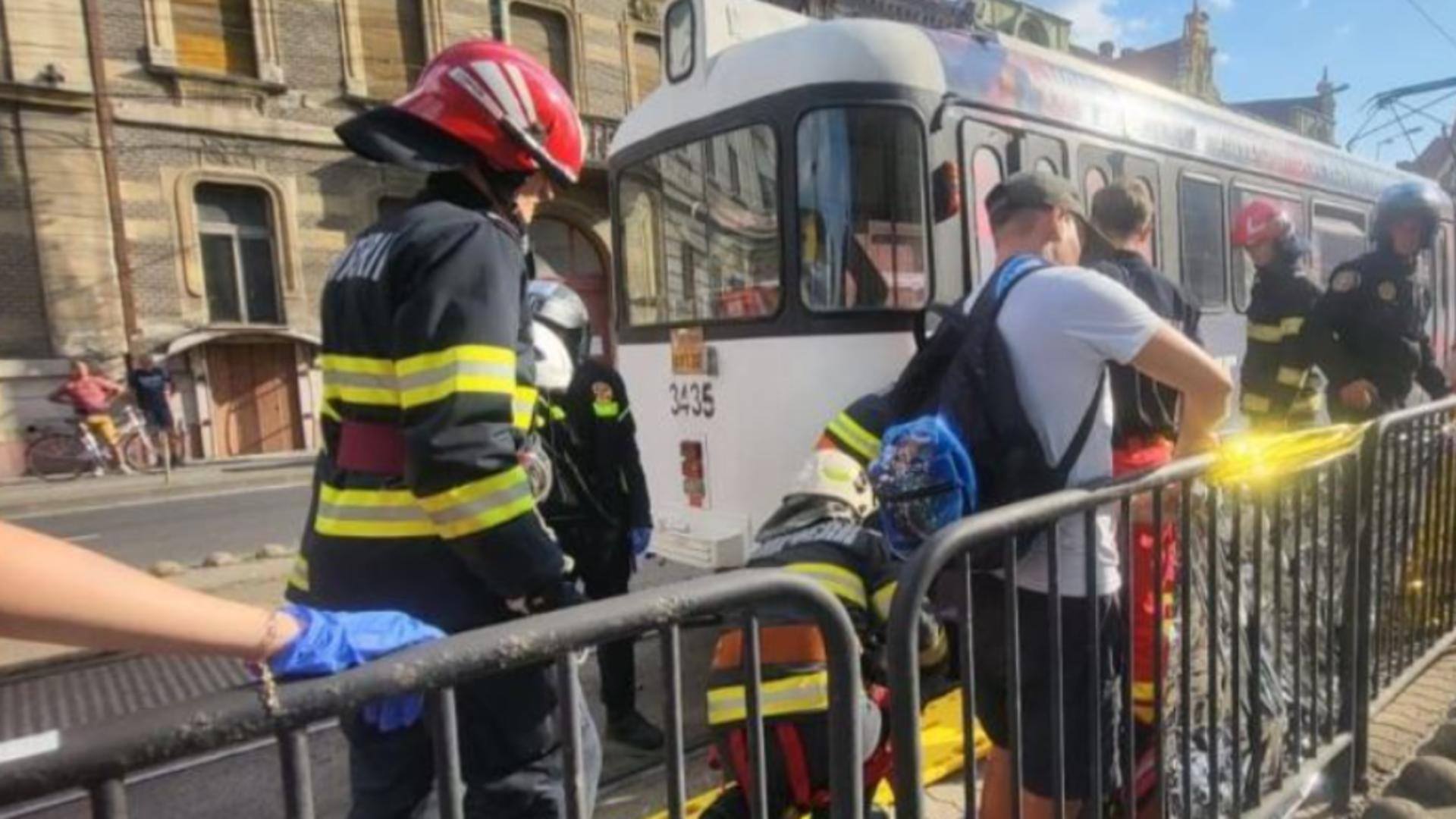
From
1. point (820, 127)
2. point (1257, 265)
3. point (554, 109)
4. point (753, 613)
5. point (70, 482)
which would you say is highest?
point (820, 127)

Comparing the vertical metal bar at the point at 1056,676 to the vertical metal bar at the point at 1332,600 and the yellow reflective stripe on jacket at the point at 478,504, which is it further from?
the vertical metal bar at the point at 1332,600

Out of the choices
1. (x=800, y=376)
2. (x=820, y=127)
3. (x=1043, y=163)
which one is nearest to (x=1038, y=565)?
(x=800, y=376)

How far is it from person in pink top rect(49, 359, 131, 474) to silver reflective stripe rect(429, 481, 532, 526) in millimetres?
15110

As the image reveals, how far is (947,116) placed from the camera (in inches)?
168

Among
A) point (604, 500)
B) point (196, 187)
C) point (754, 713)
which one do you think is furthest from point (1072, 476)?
point (196, 187)

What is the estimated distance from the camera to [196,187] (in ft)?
51.4

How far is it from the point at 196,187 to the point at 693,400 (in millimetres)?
14305

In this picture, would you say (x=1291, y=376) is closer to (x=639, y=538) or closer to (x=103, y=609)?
(x=639, y=538)

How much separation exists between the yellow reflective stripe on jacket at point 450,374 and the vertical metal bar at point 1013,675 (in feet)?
3.33

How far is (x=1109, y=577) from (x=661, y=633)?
4.36 ft

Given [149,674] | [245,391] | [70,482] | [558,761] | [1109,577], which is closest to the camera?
[558,761]

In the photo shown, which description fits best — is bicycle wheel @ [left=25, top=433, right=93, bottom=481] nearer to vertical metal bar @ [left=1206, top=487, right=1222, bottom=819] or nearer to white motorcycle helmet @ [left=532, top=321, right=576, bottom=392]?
white motorcycle helmet @ [left=532, top=321, right=576, bottom=392]

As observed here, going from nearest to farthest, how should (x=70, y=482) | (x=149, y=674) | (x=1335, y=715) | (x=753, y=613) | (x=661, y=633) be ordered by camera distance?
(x=661, y=633) → (x=753, y=613) → (x=1335, y=715) → (x=149, y=674) → (x=70, y=482)

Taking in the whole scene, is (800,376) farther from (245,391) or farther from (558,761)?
(245,391)
